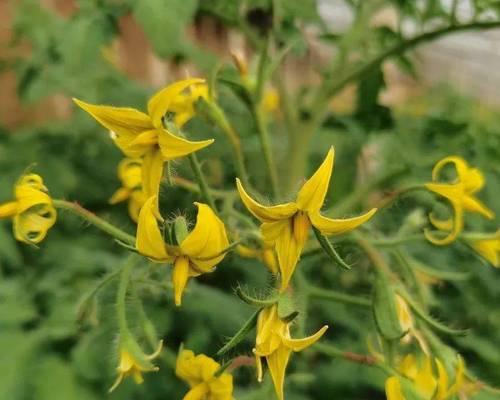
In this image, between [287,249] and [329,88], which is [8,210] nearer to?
[287,249]

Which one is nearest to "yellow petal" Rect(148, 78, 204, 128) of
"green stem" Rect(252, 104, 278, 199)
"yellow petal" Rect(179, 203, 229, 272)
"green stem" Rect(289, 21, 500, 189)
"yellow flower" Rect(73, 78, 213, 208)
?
"yellow flower" Rect(73, 78, 213, 208)

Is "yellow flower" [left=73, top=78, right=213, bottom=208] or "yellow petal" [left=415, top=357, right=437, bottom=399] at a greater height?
"yellow flower" [left=73, top=78, right=213, bottom=208]

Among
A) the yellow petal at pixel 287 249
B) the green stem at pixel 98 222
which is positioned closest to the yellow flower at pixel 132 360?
the green stem at pixel 98 222

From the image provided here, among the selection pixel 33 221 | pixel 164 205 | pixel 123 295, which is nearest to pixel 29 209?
pixel 33 221

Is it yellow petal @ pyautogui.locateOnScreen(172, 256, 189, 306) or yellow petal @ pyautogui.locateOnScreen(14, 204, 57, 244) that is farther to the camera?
yellow petal @ pyautogui.locateOnScreen(14, 204, 57, 244)

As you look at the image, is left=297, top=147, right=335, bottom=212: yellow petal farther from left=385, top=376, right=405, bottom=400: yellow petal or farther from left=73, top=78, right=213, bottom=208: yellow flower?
left=385, top=376, right=405, bottom=400: yellow petal

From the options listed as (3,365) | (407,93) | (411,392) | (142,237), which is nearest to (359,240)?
(411,392)

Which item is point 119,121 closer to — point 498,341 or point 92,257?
point 92,257
